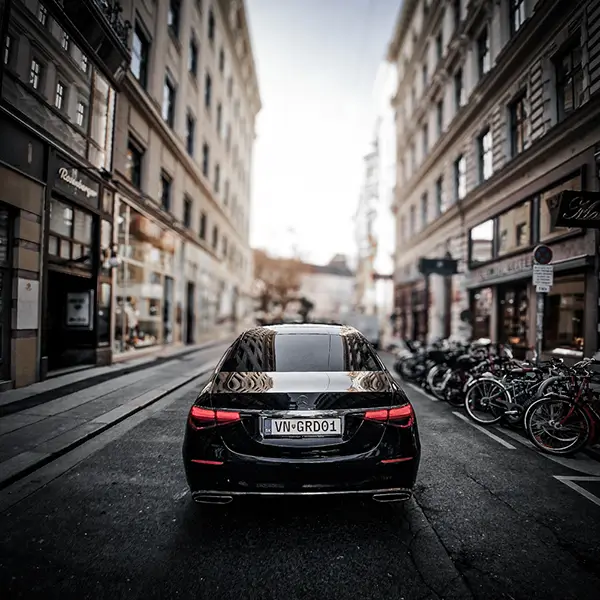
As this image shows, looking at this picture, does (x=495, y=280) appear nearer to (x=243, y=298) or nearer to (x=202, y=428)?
(x=202, y=428)

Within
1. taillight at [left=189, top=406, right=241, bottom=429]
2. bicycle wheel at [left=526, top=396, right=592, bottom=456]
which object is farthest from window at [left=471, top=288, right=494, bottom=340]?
taillight at [left=189, top=406, right=241, bottom=429]

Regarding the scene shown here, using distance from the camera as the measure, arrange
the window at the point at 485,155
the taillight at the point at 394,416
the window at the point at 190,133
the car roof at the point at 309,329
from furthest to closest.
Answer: the window at the point at 190,133, the window at the point at 485,155, the car roof at the point at 309,329, the taillight at the point at 394,416

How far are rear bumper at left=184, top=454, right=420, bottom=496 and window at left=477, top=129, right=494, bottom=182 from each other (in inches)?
584

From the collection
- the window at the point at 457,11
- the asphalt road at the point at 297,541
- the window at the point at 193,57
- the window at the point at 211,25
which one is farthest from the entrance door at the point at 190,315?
the window at the point at 457,11

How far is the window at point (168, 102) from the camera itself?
1713cm

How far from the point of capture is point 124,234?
1312cm

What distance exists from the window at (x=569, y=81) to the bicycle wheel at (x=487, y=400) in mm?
7540

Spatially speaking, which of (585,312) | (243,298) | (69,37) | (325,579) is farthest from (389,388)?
(243,298)

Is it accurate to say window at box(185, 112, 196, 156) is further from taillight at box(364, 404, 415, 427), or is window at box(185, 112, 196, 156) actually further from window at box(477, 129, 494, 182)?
taillight at box(364, 404, 415, 427)

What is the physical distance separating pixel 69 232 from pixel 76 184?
1160mm

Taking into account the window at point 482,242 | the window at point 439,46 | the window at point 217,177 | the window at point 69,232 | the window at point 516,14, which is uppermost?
the window at point 439,46

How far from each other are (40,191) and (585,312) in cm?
1198

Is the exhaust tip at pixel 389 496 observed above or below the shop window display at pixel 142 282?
below

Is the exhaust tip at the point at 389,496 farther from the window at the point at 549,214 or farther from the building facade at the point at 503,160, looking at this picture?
the window at the point at 549,214
